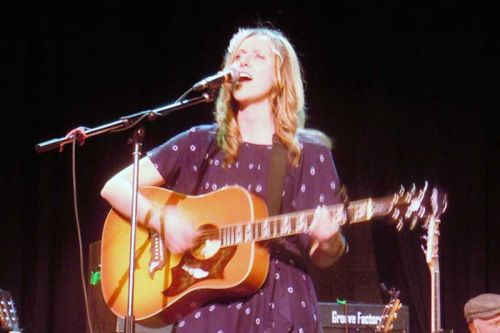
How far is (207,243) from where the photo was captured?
3021 mm

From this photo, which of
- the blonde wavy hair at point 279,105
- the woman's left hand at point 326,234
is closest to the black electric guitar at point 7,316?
the blonde wavy hair at point 279,105

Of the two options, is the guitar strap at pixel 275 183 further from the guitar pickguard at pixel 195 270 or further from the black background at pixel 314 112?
the black background at pixel 314 112

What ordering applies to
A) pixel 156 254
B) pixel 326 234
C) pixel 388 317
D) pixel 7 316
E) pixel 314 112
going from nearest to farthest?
1. pixel 326 234
2. pixel 156 254
3. pixel 7 316
4. pixel 388 317
5. pixel 314 112

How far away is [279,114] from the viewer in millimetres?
3090

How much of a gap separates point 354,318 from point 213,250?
2717 millimetres

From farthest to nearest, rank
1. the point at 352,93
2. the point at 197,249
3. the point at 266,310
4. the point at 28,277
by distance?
the point at 352,93 → the point at 28,277 → the point at 197,249 → the point at 266,310

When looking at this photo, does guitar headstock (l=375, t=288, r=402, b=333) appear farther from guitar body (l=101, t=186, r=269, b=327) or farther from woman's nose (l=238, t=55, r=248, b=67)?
woman's nose (l=238, t=55, r=248, b=67)

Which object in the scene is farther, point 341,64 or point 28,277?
point 341,64

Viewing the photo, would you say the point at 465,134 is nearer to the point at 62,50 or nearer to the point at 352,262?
the point at 352,262

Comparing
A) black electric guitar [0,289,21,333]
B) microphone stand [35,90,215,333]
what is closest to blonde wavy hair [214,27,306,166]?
microphone stand [35,90,215,333]

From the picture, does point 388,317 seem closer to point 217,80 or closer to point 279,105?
point 279,105

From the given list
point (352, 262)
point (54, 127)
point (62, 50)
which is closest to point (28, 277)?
point (54, 127)

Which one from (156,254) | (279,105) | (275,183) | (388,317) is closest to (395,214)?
(275,183)

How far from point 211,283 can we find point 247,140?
1.85ft
